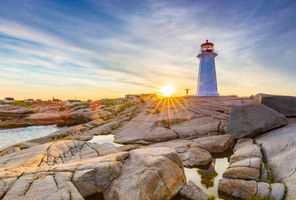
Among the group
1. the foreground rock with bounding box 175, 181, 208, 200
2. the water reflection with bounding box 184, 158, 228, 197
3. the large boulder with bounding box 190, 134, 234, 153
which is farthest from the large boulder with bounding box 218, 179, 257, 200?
the large boulder with bounding box 190, 134, 234, 153

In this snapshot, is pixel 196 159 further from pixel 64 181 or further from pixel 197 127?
pixel 64 181

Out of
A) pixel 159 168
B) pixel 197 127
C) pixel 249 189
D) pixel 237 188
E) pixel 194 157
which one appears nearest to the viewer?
pixel 249 189

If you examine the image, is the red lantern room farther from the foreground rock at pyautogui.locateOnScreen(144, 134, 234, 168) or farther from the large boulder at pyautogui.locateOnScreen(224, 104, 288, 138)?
the foreground rock at pyautogui.locateOnScreen(144, 134, 234, 168)

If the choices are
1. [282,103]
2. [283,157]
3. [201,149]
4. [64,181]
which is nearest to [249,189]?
[283,157]

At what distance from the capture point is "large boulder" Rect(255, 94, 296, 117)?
1614cm

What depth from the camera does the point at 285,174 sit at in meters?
7.81

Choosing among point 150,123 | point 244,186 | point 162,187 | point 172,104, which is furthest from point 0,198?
point 172,104

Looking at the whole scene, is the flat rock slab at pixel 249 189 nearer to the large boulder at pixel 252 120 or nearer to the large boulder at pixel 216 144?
the large boulder at pixel 216 144

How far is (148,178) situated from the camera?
7.10 meters

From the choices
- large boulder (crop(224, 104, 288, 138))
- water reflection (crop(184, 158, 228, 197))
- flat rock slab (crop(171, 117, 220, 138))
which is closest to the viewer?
water reflection (crop(184, 158, 228, 197))

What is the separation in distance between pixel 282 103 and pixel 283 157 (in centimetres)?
912

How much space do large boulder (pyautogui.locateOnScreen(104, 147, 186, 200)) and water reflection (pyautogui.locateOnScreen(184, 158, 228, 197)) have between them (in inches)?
42.5

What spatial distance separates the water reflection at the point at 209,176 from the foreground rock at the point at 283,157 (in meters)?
2.15

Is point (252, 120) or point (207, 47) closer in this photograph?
point (252, 120)
